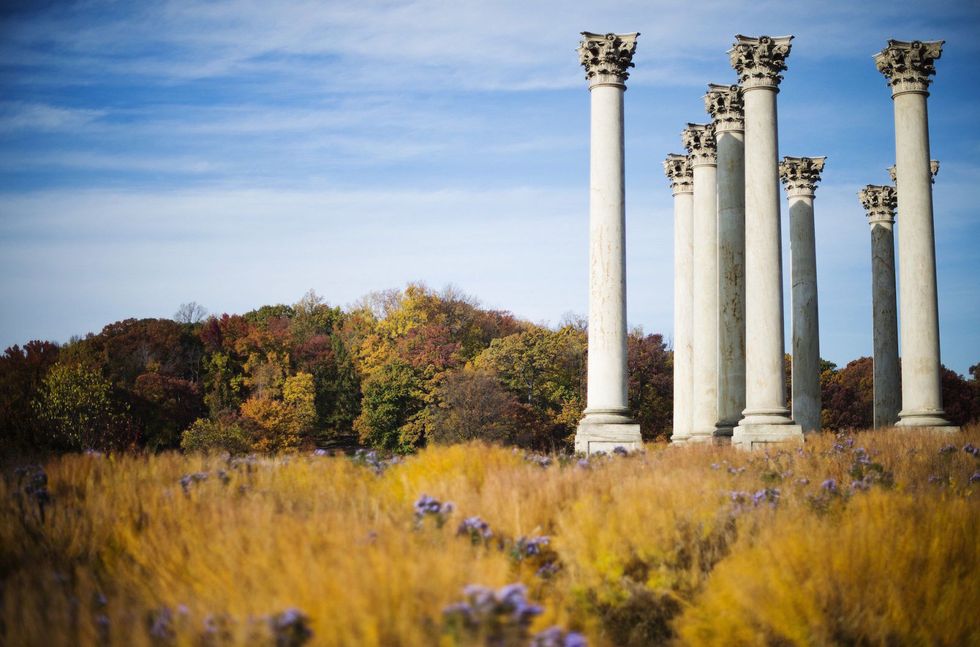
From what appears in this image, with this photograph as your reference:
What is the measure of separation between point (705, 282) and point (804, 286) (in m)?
10.8

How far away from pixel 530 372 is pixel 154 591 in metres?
133

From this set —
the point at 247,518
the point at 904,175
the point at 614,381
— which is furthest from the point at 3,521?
the point at 904,175

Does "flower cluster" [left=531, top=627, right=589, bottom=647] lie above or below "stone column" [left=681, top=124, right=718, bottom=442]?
below

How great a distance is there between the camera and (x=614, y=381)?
52.8m

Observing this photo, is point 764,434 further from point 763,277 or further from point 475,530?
point 475,530

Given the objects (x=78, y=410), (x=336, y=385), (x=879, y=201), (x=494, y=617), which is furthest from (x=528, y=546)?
(x=336, y=385)

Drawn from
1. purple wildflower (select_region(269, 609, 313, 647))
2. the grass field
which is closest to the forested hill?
the grass field

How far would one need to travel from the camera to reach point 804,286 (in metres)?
71.4

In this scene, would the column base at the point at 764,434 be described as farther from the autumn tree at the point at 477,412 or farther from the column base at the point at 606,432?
the autumn tree at the point at 477,412

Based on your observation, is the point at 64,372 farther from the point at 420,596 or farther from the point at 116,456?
the point at 420,596

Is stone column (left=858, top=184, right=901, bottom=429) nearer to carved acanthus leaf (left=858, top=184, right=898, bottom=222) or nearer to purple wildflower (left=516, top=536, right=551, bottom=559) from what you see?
carved acanthus leaf (left=858, top=184, right=898, bottom=222)

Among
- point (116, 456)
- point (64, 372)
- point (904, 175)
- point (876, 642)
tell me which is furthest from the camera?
point (64, 372)

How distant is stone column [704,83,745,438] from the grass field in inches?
1164

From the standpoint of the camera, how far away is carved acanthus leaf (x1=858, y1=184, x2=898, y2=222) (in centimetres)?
7756
